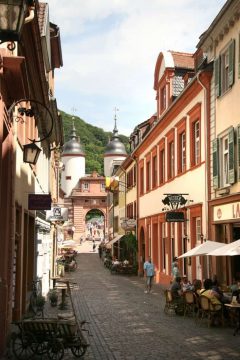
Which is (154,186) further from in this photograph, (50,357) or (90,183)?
(90,183)

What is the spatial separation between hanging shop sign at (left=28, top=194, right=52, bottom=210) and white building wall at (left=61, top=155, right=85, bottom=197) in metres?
82.6

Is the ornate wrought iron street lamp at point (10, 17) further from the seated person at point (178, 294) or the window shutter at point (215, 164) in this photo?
the window shutter at point (215, 164)

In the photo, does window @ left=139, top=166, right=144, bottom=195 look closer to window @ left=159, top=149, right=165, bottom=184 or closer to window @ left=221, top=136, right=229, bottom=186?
window @ left=159, top=149, right=165, bottom=184

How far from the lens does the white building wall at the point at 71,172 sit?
10006cm

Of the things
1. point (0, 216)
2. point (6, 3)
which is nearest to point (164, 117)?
point (0, 216)

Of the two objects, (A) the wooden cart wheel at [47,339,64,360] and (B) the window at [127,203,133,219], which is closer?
(A) the wooden cart wheel at [47,339,64,360]

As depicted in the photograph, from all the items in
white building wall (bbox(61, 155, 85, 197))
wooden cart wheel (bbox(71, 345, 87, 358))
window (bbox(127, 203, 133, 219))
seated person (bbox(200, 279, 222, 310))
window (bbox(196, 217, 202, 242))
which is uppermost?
white building wall (bbox(61, 155, 85, 197))

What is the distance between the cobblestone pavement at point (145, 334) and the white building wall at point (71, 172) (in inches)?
3038

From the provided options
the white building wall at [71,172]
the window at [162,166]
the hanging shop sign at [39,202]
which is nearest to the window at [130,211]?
the window at [162,166]

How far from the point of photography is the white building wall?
100 meters

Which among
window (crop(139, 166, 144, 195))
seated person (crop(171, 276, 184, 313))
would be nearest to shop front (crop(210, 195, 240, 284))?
seated person (crop(171, 276, 184, 313))

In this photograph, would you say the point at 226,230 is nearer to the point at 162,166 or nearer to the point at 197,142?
the point at 197,142

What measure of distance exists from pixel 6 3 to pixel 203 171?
16.5 meters

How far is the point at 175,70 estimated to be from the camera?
29453 millimetres
